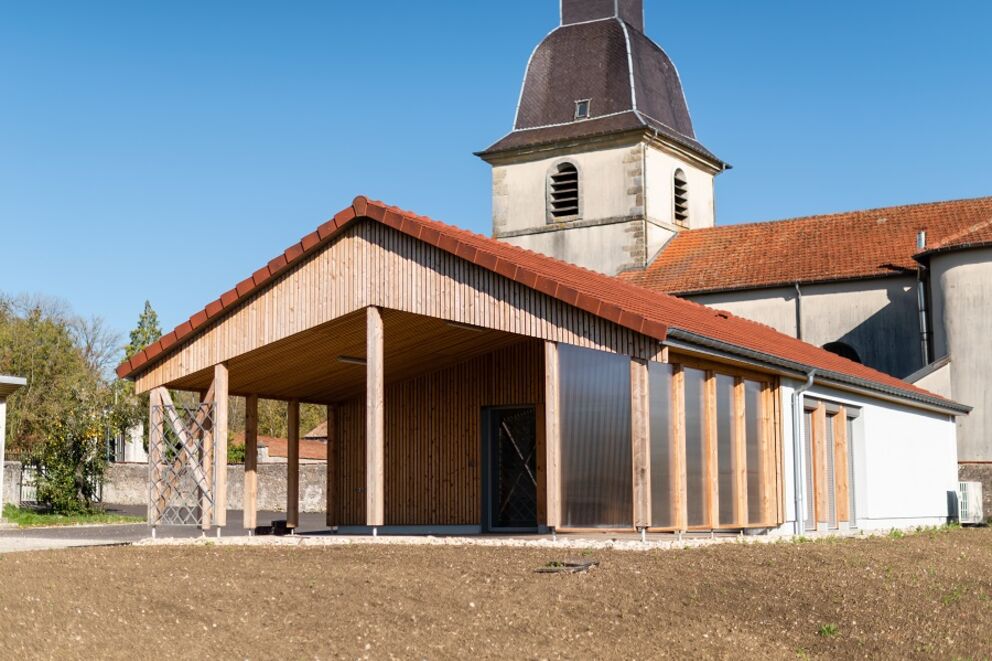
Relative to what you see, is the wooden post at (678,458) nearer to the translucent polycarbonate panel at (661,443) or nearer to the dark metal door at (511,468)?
the translucent polycarbonate panel at (661,443)

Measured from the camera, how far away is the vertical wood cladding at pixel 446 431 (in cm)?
2139

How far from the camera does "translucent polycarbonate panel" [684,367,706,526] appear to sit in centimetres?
1703

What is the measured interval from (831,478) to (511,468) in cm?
534

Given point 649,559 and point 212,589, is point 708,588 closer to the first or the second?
point 649,559

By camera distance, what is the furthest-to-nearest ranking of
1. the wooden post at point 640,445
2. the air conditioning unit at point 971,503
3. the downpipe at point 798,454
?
the air conditioning unit at point 971,503, the downpipe at point 798,454, the wooden post at point 640,445

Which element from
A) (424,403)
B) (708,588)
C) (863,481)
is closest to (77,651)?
(708,588)

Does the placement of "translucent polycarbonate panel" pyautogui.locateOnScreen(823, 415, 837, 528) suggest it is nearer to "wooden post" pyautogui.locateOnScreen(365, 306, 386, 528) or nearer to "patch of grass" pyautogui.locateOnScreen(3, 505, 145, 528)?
"wooden post" pyautogui.locateOnScreen(365, 306, 386, 528)

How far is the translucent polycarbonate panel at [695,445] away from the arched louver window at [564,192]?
26.3 m

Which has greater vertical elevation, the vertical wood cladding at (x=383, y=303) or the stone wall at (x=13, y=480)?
the vertical wood cladding at (x=383, y=303)

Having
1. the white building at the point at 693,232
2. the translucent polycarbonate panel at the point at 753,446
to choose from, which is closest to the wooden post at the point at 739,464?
the translucent polycarbonate panel at the point at 753,446

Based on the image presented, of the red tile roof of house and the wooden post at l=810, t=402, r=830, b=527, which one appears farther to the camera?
the wooden post at l=810, t=402, r=830, b=527

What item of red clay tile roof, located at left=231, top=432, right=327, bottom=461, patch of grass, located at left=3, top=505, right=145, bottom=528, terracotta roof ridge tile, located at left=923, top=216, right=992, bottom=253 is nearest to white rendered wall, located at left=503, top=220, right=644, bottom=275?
terracotta roof ridge tile, located at left=923, top=216, right=992, bottom=253

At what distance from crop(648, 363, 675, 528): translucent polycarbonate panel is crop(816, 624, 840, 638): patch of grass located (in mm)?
4966

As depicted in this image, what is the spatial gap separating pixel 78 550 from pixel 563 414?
673cm
